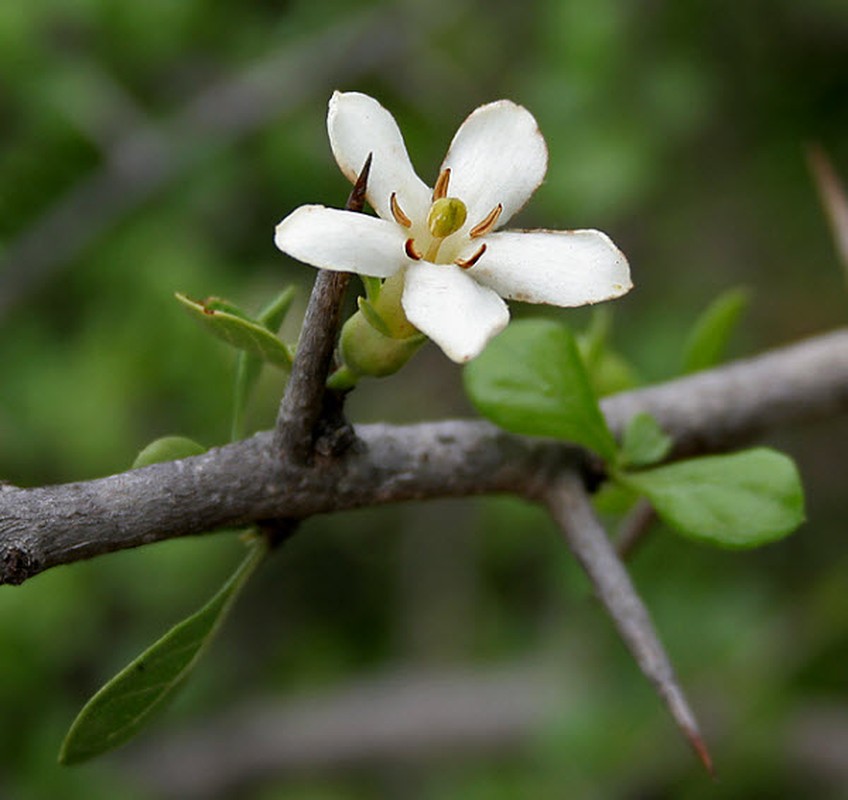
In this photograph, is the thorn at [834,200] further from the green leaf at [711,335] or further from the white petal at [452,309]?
the white petal at [452,309]

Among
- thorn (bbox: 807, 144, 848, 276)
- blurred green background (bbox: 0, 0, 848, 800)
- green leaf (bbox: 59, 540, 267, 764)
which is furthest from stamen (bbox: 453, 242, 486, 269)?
blurred green background (bbox: 0, 0, 848, 800)

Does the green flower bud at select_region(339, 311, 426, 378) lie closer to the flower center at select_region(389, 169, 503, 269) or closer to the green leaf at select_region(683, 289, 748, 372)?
the flower center at select_region(389, 169, 503, 269)

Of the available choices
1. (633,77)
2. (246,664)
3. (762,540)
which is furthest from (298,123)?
(762,540)

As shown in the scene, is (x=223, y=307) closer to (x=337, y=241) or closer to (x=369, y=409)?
(x=337, y=241)

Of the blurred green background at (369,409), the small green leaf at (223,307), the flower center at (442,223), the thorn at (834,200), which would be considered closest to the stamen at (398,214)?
the flower center at (442,223)

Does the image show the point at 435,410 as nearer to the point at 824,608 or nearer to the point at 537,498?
the point at 824,608
